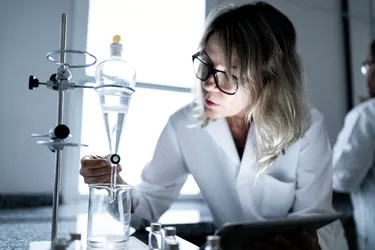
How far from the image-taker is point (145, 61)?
171cm

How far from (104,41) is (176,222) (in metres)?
0.92

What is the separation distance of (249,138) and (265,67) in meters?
0.22

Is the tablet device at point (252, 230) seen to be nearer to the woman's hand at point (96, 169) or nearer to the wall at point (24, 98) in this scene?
the woman's hand at point (96, 169)

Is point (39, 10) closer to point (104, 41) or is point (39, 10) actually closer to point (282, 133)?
point (104, 41)

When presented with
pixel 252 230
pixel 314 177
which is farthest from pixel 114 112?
pixel 314 177

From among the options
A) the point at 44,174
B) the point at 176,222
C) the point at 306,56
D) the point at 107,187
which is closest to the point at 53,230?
the point at 107,187

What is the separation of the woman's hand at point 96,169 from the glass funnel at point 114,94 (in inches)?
5.3

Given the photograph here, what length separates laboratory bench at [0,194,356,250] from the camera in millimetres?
831

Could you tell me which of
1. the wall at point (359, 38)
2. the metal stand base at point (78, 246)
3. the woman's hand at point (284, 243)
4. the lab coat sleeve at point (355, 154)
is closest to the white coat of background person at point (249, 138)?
the metal stand base at point (78, 246)

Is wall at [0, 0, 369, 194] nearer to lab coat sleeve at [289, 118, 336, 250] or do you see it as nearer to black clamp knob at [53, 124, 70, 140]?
black clamp knob at [53, 124, 70, 140]

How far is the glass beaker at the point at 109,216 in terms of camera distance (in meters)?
0.64

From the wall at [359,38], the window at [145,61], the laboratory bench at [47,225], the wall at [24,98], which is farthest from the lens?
the wall at [359,38]

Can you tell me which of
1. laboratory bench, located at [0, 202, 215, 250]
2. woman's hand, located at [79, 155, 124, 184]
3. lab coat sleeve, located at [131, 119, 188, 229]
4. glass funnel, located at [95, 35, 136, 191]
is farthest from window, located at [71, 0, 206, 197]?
glass funnel, located at [95, 35, 136, 191]

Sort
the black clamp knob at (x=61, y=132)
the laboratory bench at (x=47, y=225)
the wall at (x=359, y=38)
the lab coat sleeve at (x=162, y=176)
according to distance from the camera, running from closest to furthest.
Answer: the black clamp knob at (x=61, y=132) → the laboratory bench at (x=47, y=225) → the lab coat sleeve at (x=162, y=176) → the wall at (x=359, y=38)
